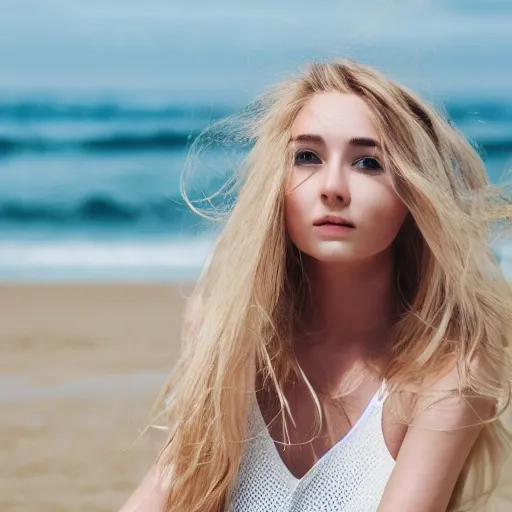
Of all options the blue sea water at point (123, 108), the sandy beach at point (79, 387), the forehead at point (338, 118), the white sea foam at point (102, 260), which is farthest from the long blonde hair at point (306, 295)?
the blue sea water at point (123, 108)

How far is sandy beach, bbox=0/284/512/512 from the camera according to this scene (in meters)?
4.49

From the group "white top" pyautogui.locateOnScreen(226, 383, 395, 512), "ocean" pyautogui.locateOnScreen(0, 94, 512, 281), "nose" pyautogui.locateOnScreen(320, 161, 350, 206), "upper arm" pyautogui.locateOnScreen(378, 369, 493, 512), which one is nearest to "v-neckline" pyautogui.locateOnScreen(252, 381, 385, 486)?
"white top" pyautogui.locateOnScreen(226, 383, 395, 512)

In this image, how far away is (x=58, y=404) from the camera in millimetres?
5449

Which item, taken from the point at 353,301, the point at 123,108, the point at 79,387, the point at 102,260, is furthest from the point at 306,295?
the point at 123,108

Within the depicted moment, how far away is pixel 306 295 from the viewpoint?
8.55 feet

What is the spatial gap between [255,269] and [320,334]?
0.78ft

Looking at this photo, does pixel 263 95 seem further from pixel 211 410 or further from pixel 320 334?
pixel 211 410

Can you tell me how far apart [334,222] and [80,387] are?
3.70 metres

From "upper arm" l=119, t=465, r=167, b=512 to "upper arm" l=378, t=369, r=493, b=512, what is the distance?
55 cm

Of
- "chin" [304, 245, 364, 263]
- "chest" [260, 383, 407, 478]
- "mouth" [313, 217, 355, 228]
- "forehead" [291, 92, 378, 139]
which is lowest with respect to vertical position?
"chest" [260, 383, 407, 478]

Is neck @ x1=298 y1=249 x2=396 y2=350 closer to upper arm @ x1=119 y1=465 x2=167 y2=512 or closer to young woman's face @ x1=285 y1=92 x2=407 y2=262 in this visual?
young woman's face @ x1=285 y1=92 x2=407 y2=262

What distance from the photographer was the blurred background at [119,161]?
2.83 m

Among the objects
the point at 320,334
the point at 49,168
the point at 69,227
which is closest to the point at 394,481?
the point at 320,334

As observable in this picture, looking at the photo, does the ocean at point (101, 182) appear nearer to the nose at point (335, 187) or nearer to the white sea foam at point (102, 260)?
the white sea foam at point (102, 260)
